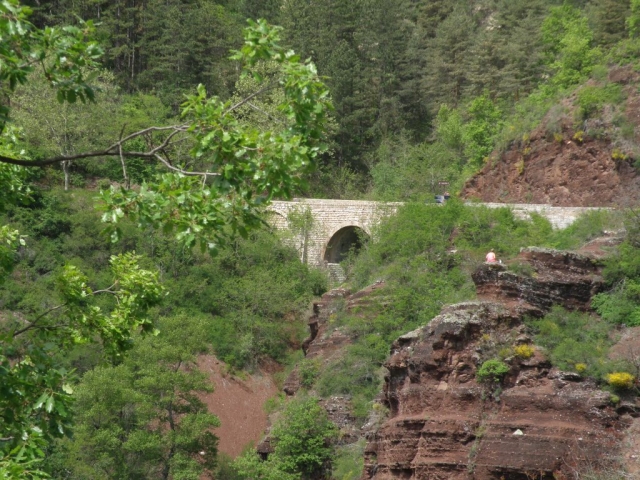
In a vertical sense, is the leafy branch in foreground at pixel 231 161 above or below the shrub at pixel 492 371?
above

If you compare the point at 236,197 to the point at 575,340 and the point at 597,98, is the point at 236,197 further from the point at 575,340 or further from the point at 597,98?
the point at 597,98

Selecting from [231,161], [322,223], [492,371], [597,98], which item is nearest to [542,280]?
[492,371]

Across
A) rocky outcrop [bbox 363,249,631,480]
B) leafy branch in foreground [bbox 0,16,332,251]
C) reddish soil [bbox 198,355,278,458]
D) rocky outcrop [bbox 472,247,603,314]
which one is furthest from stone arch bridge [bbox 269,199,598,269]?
leafy branch in foreground [bbox 0,16,332,251]

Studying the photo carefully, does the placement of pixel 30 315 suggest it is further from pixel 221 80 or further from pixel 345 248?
pixel 221 80

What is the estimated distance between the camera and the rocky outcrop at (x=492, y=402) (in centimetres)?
1775

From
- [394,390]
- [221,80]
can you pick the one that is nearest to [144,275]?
[394,390]

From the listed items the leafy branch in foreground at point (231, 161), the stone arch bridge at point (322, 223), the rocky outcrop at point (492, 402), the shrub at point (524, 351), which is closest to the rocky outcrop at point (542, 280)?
the rocky outcrop at point (492, 402)

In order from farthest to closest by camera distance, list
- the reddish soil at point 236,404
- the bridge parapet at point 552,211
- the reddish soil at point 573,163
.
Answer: the reddish soil at point 236,404 < the reddish soil at point 573,163 < the bridge parapet at point 552,211

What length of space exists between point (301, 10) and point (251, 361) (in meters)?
26.0

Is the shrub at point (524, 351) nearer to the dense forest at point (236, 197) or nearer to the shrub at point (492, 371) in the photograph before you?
the shrub at point (492, 371)

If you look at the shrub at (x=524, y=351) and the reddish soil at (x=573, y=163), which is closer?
the shrub at (x=524, y=351)

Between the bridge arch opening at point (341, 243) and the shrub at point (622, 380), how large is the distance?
77.9 feet

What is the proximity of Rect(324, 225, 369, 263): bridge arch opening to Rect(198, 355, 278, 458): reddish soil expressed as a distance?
791 centimetres

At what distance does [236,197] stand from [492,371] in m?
12.8
